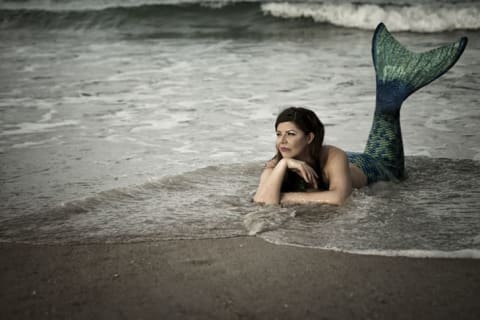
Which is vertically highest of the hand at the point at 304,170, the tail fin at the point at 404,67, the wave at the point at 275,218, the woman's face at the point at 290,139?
the tail fin at the point at 404,67

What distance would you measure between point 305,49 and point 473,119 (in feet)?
20.2

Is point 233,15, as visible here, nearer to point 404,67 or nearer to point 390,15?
point 390,15

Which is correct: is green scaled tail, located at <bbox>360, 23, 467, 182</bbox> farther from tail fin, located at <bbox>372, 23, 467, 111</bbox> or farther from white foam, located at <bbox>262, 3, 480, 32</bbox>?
white foam, located at <bbox>262, 3, 480, 32</bbox>

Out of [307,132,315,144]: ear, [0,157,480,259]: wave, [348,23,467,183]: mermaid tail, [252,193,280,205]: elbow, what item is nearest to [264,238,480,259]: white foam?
[0,157,480,259]: wave

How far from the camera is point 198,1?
18672mm

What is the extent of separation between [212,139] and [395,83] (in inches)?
73.4

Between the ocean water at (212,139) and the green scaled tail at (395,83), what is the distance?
0.27 m

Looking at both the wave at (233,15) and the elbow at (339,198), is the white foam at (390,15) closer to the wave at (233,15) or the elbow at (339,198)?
the wave at (233,15)

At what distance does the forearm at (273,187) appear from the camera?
4.26m

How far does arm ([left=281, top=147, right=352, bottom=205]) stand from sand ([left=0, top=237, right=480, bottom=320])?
2.84 feet

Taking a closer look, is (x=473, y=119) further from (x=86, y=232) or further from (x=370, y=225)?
(x=86, y=232)

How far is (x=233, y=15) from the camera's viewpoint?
17484 mm

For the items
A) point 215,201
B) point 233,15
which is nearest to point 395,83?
point 215,201

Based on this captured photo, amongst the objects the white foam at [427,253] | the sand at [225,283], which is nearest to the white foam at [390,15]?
the white foam at [427,253]
